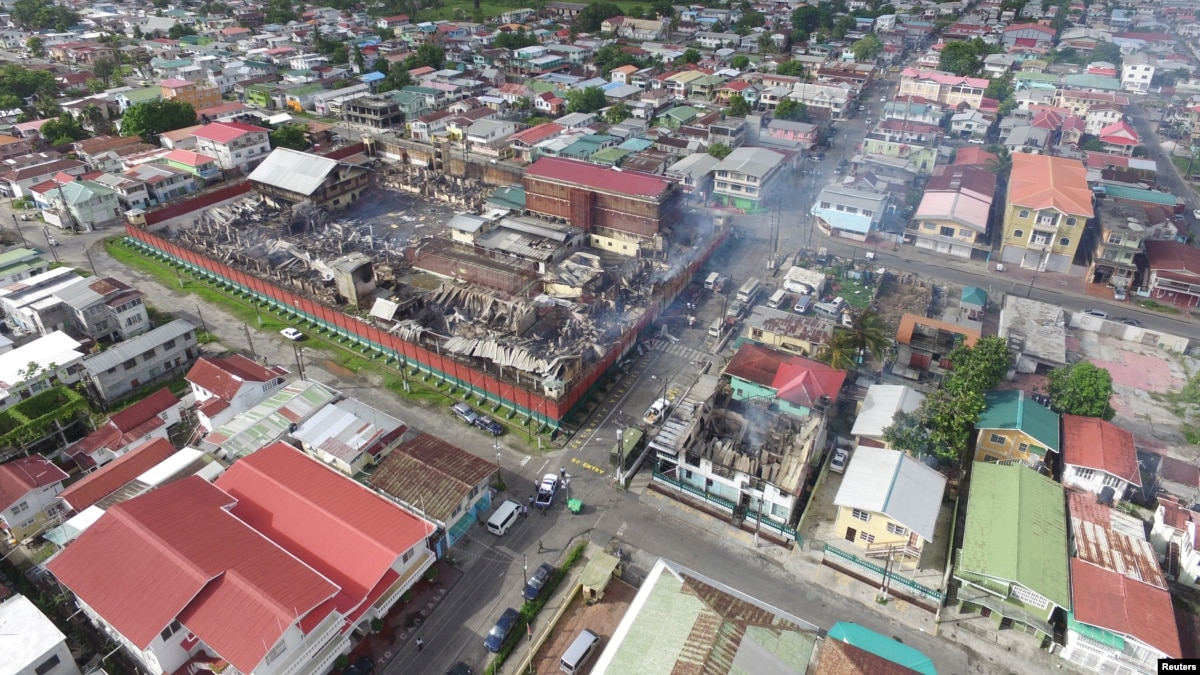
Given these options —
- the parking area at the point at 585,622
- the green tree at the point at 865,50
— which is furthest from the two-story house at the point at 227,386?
the green tree at the point at 865,50

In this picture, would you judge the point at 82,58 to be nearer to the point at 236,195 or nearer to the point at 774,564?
the point at 236,195

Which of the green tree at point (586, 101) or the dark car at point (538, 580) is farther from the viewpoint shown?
the green tree at point (586, 101)

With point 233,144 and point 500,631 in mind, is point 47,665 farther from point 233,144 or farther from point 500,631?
point 233,144

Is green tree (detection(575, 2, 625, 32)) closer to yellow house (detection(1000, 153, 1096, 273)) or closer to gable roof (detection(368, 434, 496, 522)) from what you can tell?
yellow house (detection(1000, 153, 1096, 273))

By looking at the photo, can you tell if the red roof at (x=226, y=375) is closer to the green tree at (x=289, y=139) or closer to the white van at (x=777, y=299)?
the white van at (x=777, y=299)

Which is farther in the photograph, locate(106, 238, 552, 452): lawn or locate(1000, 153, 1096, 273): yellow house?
locate(1000, 153, 1096, 273): yellow house

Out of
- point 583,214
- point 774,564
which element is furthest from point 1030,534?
point 583,214

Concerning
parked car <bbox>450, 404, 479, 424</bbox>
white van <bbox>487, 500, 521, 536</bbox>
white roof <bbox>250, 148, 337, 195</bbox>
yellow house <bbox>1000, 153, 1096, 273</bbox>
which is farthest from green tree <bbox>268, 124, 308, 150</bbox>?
yellow house <bbox>1000, 153, 1096, 273</bbox>
